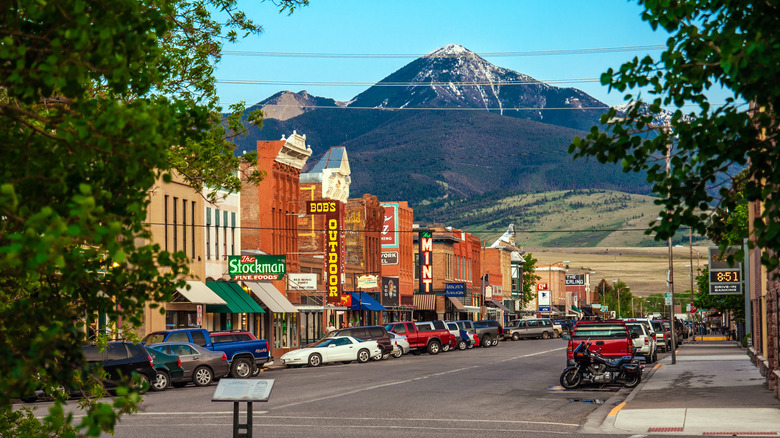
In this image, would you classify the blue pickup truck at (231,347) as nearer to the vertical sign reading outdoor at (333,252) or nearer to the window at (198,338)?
the window at (198,338)

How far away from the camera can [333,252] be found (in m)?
58.8

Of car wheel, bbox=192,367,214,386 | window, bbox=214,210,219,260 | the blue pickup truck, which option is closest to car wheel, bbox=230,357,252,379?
the blue pickup truck

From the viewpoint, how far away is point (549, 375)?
115ft

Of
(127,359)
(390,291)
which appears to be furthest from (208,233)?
(390,291)

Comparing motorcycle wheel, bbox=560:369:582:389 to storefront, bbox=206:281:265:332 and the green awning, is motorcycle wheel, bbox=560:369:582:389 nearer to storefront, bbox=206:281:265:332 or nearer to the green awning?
storefront, bbox=206:281:265:332

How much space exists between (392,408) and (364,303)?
1957 inches

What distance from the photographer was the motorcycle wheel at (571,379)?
90.7ft

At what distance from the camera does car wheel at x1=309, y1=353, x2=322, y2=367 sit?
45406 mm

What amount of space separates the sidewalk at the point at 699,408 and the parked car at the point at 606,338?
1.25m

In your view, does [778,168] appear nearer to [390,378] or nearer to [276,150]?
[390,378]

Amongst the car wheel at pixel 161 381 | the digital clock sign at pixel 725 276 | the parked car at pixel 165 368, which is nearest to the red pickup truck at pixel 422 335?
the digital clock sign at pixel 725 276

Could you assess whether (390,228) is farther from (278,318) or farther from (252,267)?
(252,267)

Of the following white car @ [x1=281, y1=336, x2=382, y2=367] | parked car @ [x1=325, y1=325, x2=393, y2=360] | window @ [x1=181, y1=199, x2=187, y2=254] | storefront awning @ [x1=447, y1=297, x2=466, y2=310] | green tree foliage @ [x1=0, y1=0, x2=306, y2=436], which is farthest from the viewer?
storefront awning @ [x1=447, y1=297, x2=466, y2=310]

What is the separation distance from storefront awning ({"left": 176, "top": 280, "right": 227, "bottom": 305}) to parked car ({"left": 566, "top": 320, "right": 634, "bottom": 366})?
1940 cm
